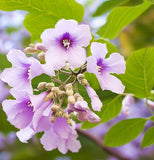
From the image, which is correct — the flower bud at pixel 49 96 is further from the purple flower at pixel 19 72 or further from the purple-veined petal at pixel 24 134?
the purple-veined petal at pixel 24 134

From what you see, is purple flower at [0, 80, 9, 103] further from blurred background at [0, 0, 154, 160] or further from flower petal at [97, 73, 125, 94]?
flower petal at [97, 73, 125, 94]

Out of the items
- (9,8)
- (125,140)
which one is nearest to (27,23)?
(9,8)

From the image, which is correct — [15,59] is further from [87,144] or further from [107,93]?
[87,144]

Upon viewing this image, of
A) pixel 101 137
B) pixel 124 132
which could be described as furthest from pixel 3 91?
pixel 124 132

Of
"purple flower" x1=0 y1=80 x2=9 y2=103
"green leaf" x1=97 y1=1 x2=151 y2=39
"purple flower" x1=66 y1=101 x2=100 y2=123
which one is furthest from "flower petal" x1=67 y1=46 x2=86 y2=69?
"purple flower" x1=0 y1=80 x2=9 y2=103

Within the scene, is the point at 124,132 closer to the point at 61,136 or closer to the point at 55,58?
the point at 61,136
